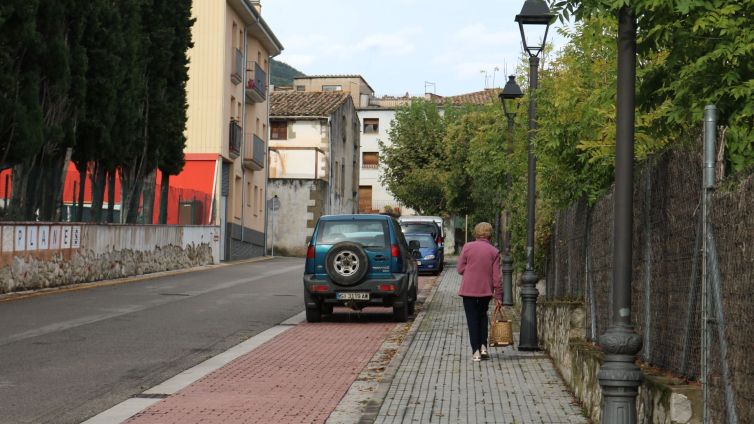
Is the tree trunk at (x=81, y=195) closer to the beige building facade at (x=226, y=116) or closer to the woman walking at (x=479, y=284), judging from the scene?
the beige building facade at (x=226, y=116)

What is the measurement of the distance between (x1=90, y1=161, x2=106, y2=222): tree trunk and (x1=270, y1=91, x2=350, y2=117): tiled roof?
108 feet

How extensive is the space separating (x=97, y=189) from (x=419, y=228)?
562 inches

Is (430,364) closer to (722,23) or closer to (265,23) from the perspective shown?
(722,23)

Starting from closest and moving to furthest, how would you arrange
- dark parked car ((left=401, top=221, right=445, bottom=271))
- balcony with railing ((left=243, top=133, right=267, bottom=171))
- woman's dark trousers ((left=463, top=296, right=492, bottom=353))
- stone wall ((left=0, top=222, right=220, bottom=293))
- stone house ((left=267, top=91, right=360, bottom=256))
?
woman's dark trousers ((left=463, top=296, right=492, bottom=353)) → stone wall ((left=0, top=222, right=220, bottom=293)) → dark parked car ((left=401, top=221, right=445, bottom=271)) → balcony with railing ((left=243, top=133, right=267, bottom=171)) → stone house ((left=267, top=91, right=360, bottom=256))

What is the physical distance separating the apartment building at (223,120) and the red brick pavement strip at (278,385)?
2491 centimetres

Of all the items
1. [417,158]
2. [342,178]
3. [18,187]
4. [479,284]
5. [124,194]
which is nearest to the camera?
[479,284]

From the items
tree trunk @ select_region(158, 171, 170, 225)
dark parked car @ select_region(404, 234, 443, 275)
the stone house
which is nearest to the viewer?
tree trunk @ select_region(158, 171, 170, 225)

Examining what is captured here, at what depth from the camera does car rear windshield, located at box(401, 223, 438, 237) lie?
130 ft

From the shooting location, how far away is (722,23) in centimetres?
790

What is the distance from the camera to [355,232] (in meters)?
18.5

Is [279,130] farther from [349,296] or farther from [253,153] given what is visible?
[349,296]

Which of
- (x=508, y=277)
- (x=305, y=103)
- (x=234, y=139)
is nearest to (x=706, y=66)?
(x=508, y=277)

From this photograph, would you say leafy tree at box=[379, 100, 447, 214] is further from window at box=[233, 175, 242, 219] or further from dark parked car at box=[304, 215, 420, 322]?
dark parked car at box=[304, 215, 420, 322]

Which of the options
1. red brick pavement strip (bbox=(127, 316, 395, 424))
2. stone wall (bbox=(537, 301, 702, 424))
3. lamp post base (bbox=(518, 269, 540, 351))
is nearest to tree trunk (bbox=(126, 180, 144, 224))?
red brick pavement strip (bbox=(127, 316, 395, 424))
